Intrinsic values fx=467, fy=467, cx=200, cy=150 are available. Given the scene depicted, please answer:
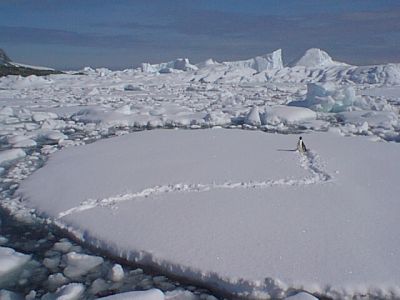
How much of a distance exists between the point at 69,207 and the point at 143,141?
3.36 m

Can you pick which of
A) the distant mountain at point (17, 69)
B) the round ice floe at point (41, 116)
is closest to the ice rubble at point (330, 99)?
the round ice floe at point (41, 116)

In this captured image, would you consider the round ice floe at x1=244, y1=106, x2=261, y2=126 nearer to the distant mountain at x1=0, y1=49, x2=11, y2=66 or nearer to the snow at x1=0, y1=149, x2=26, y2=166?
the snow at x1=0, y1=149, x2=26, y2=166

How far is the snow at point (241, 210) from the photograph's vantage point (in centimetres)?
318

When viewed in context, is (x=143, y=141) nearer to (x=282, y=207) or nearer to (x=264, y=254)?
(x=282, y=207)

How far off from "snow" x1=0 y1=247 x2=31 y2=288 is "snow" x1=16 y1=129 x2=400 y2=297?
544mm

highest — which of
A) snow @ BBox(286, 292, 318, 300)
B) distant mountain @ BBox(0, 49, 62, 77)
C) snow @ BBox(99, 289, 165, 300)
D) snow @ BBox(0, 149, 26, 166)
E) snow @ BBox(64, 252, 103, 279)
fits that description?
snow @ BBox(286, 292, 318, 300)

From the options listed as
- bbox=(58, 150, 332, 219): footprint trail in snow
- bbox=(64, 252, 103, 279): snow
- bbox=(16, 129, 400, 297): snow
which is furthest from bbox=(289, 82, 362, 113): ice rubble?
bbox=(64, 252, 103, 279): snow

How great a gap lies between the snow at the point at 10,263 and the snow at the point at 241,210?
54 cm

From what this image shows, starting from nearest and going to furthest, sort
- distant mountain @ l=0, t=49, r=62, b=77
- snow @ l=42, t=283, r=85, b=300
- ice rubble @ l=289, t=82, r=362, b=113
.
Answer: snow @ l=42, t=283, r=85, b=300, ice rubble @ l=289, t=82, r=362, b=113, distant mountain @ l=0, t=49, r=62, b=77

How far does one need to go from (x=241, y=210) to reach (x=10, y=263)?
6.41 feet

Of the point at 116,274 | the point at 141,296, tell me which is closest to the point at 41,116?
the point at 116,274

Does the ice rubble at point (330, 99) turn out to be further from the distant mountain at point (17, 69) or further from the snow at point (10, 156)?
the distant mountain at point (17, 69)

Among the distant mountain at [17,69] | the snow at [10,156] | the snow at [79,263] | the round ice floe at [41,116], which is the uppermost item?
the snow at [79,263]

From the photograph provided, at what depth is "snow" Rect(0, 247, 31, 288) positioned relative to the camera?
3.29m
